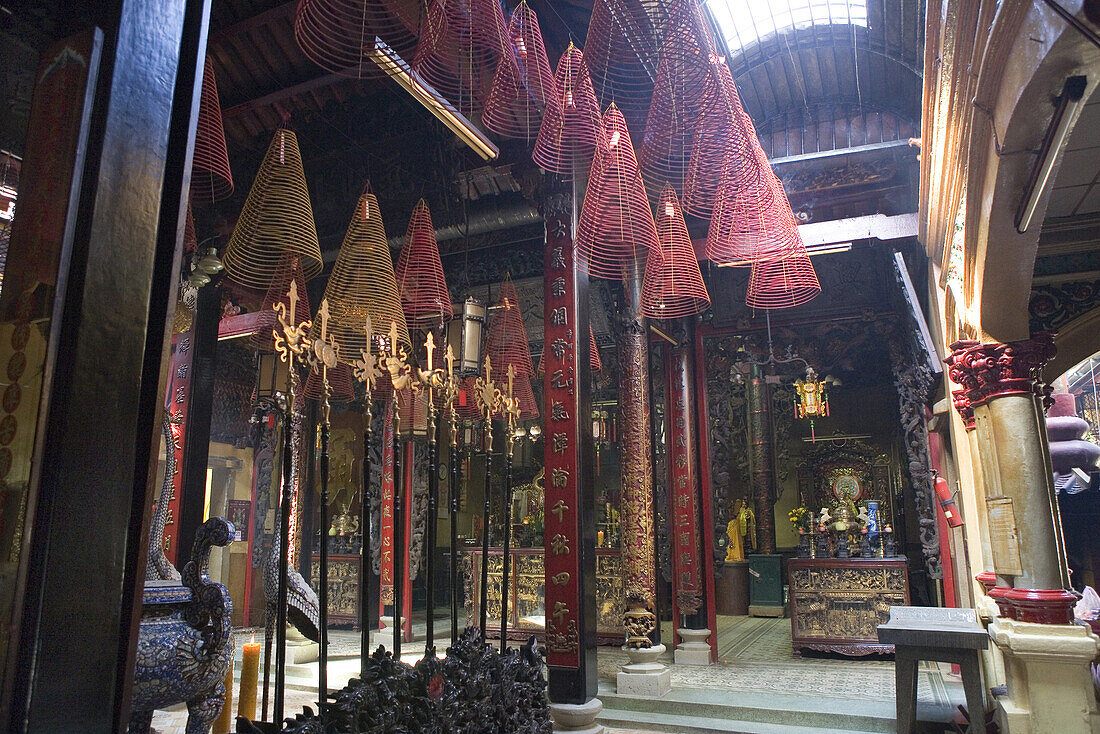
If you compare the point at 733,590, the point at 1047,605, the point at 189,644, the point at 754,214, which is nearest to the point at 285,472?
the point at 189,644

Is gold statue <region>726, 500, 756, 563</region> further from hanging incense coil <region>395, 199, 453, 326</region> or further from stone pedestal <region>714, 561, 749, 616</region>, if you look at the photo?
hanging incense coil <region>395, 199, 453, 326</region>

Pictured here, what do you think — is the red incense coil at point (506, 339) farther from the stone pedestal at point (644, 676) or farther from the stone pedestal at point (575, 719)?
the stone pedestal at point (575, 719)

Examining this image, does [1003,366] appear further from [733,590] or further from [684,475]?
[733,590]

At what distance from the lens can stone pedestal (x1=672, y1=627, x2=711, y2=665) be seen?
6926 mm

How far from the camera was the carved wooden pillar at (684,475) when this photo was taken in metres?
7.33

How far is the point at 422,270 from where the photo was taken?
16.8ft

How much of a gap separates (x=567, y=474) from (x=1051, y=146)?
2.96 metres

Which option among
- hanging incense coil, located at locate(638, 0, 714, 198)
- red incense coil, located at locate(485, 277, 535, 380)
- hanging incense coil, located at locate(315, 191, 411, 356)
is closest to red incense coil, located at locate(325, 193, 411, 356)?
hanging incense coil, located at locate(315, 191, 411, 356)

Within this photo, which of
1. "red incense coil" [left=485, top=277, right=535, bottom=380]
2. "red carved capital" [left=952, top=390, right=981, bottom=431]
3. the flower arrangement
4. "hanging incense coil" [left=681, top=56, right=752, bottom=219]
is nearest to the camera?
"hanging incense coil" [left=681, top=56, right=752, bottom=219]

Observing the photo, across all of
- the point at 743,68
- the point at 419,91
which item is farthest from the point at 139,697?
the point at 743,68

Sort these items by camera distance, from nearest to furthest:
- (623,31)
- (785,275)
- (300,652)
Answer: (623,31) < (785,275) < (300,652)

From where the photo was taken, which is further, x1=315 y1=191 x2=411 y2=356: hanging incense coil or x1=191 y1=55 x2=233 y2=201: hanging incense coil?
x1=315 y1=191 x2=411 y2=356: hanging incense coil

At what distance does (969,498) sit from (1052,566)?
1.75m

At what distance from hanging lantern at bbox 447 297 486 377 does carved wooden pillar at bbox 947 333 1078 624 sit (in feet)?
10.2
